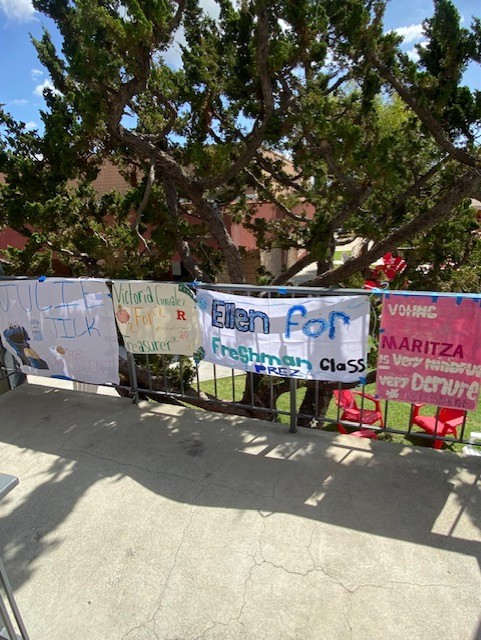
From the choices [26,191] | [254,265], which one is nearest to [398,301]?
[26,191]

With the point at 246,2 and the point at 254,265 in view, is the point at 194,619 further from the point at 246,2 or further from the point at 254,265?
the point at 254,265

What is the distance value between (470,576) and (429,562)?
222 mm

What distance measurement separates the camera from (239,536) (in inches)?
111

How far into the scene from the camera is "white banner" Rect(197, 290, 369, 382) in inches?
140

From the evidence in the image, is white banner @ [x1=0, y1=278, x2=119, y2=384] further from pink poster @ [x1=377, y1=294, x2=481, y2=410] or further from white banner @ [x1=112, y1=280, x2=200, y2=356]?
pink poster @ [x1=377, y1=294, x2=481, y2=410]

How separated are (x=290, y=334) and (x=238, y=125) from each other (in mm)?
5589

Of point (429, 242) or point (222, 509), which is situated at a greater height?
point (429, 242)

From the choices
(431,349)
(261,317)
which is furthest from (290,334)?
(431,349)

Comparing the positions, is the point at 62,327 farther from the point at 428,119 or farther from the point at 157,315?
the point at 428,119

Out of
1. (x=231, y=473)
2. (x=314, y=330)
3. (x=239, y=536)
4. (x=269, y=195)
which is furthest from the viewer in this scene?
(x=269, y=195)

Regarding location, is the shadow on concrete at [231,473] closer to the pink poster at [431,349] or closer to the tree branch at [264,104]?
the pink poster at [431,349]

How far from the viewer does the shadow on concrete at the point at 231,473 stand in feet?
9.51

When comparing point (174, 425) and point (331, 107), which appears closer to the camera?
point (174, 425)

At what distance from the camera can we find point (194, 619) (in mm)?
2330
